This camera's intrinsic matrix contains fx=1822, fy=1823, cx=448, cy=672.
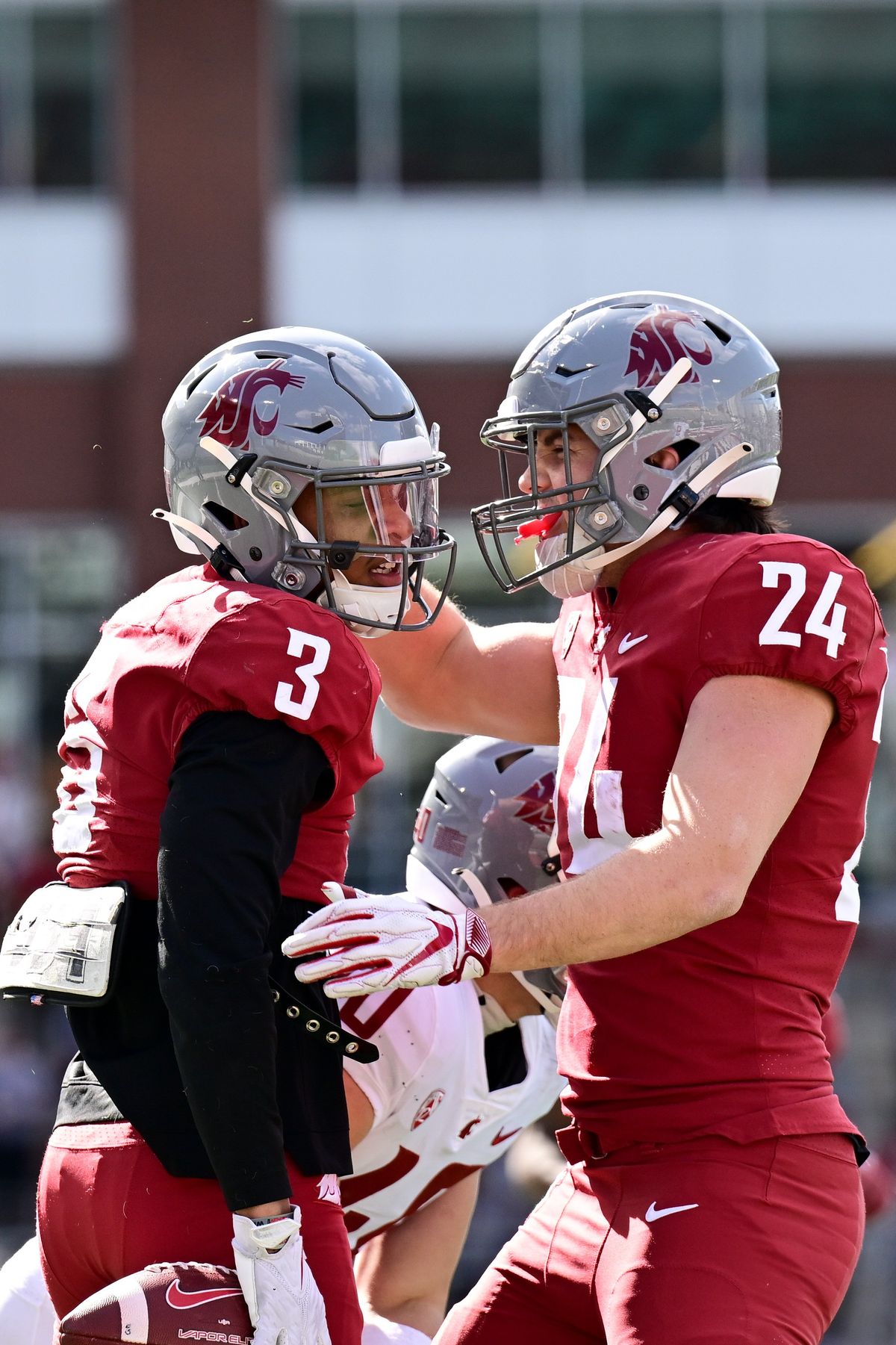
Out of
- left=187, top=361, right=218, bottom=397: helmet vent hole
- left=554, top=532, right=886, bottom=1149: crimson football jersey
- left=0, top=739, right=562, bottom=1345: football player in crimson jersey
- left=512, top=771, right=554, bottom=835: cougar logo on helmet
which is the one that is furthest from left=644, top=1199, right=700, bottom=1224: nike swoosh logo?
left=187, top=361, right=218, bottom=397: helmet vent hole

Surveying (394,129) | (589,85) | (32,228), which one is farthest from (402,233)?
(32,228)

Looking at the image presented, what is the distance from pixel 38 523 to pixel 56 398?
97 centimetres

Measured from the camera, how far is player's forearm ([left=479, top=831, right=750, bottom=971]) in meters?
2.69

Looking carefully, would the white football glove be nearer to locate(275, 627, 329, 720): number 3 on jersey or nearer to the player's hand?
the player's hand

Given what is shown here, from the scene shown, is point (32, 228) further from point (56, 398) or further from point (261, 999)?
point (261, 999)

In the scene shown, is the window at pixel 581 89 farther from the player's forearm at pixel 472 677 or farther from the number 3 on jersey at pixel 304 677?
the number 3 on jersey at pixel 304 677

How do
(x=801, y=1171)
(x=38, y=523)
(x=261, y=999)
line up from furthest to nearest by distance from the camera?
(x=38, y=523) → (x=801, y=1171) → (x=261, y=999)

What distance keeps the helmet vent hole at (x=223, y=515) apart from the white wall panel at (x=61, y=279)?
11.2 meters

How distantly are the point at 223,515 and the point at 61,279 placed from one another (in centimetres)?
1155

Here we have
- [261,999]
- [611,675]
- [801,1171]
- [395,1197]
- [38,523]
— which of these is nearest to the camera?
[261,999]

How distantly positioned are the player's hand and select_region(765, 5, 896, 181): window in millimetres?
12870

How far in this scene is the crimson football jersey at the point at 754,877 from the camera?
283 centimetres

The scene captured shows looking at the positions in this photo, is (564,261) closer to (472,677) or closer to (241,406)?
(472,677)

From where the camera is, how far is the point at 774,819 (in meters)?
2.74
